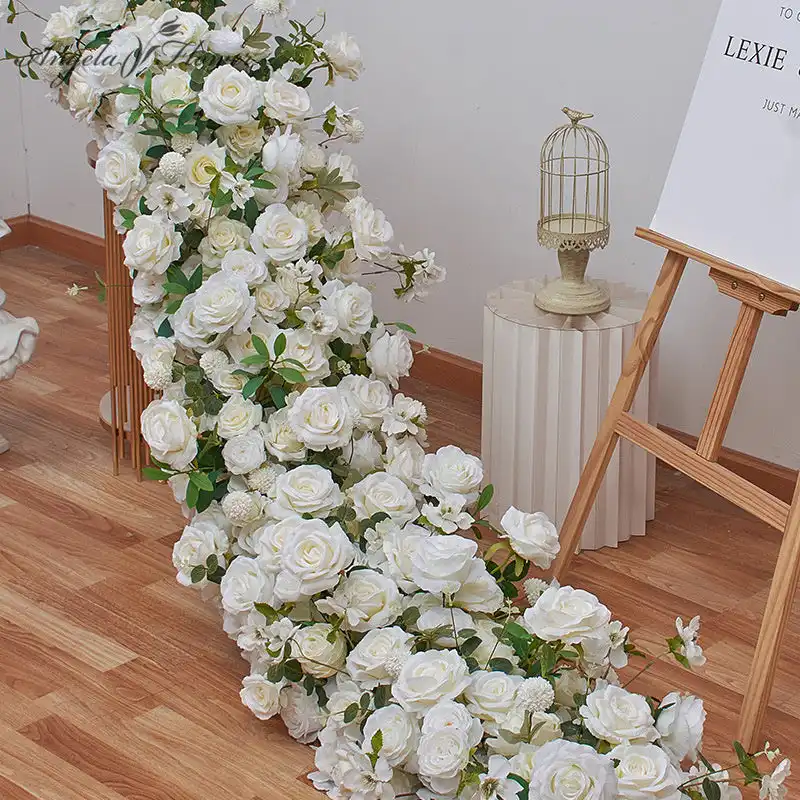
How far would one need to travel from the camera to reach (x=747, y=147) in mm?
2121

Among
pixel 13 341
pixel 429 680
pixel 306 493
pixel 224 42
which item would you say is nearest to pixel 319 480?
pixel 306 493

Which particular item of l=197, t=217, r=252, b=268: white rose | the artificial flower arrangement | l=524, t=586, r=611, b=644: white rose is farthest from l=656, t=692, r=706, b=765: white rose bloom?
l=197, t=217, r=252, b=268: white rose

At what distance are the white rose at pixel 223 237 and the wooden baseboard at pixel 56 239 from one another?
202 centimetres

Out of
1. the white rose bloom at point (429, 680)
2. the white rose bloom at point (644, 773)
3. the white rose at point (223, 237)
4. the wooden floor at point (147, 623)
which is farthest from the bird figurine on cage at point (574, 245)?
the white rose bloom at point (644, 773)

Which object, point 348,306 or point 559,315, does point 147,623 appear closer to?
point 348,306

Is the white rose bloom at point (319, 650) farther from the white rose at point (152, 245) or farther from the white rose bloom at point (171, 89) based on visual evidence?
the white rose bloom at point (171, 89)

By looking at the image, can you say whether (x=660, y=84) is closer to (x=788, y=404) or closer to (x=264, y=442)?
(x=788, y=404)

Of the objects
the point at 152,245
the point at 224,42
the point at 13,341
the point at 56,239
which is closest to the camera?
the point at 152,245

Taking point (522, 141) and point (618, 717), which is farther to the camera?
point (522, 141)

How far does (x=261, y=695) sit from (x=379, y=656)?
22cm

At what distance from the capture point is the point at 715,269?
221cm

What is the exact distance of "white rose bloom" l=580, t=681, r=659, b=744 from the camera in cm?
178

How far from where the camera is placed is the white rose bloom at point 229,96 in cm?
225

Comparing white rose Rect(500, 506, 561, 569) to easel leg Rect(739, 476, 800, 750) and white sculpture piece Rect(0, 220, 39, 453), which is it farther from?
white sculpture piece Rect(0, 220, 39, 453)
